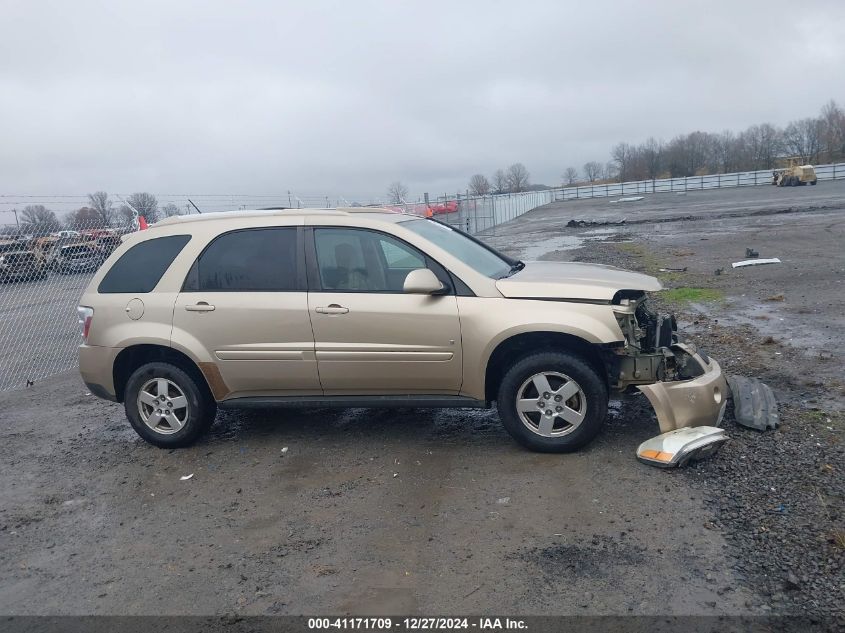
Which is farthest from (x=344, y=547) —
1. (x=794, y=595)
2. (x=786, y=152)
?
(x=786, y=152)

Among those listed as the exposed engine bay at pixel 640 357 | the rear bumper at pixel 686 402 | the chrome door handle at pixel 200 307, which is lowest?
the rear bumper at pixel 686 402

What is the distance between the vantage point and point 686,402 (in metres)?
5.04

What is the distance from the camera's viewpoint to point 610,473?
16.2 feet

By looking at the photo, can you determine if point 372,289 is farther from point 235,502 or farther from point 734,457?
point 734,457

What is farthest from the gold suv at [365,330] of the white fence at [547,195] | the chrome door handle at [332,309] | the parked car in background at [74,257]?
the white fence at [547,195]

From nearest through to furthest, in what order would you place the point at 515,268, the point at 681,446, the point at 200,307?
the point at 681,446 → the point at 200,307 → the point at 515,268

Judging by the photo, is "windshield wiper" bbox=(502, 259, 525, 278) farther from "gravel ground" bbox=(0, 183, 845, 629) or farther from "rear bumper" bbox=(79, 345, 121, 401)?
"rear bumper" bbox=(79, 345, 121, 401)

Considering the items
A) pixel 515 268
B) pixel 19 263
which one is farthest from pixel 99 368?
pixel 19 263

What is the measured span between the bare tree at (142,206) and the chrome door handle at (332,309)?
7.87 m

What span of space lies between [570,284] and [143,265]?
11.8 feet

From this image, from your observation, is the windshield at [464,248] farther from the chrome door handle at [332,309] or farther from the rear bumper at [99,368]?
the rear bumper at [99,368]

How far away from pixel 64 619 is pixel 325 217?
11.1ft

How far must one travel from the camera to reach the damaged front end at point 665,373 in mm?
5059

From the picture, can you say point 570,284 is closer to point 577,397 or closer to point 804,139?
point 577,397
